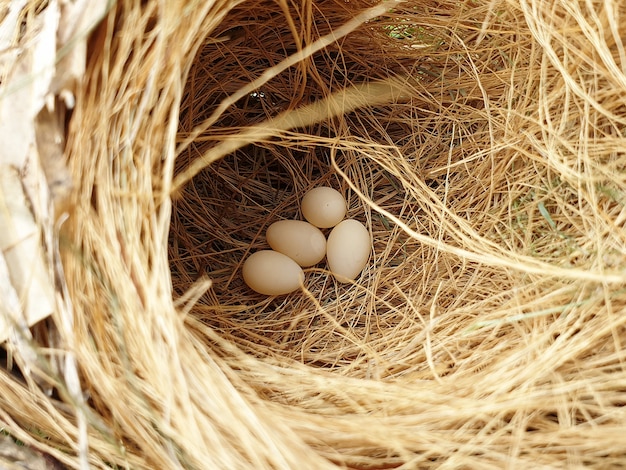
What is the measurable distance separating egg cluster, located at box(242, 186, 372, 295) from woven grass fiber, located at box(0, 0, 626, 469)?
0.11 feet

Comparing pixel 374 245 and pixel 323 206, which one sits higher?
pixel 323 206

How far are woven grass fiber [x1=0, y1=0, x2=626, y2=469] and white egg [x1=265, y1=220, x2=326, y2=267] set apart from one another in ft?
0.10

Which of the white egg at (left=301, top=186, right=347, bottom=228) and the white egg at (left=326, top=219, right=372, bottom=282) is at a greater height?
the white egg at (left=301, top=186, right=347, bottom=228)

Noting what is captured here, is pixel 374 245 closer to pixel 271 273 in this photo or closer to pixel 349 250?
pixel 349 250

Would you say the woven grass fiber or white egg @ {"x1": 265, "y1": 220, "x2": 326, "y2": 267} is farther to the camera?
white egg @ {"x1": 265, "y1": 220, "x2": 326, "y2": 267}

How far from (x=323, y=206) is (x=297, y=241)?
76 millimetres

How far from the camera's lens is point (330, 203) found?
1.06 m

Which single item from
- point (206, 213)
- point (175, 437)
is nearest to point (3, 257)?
point (175, 437)

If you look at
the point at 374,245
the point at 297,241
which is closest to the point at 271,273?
the point at 297,241

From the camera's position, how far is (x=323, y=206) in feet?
3.48

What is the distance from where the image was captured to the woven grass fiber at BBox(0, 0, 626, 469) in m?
0.66

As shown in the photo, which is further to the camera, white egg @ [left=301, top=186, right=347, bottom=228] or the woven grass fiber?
white egg @ [left=301, top=186, right=347, bottom=228]

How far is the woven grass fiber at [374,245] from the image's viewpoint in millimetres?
663

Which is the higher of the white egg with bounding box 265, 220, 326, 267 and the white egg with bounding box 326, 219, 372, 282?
the white egg with bounding box 265, 220, 326, 267
